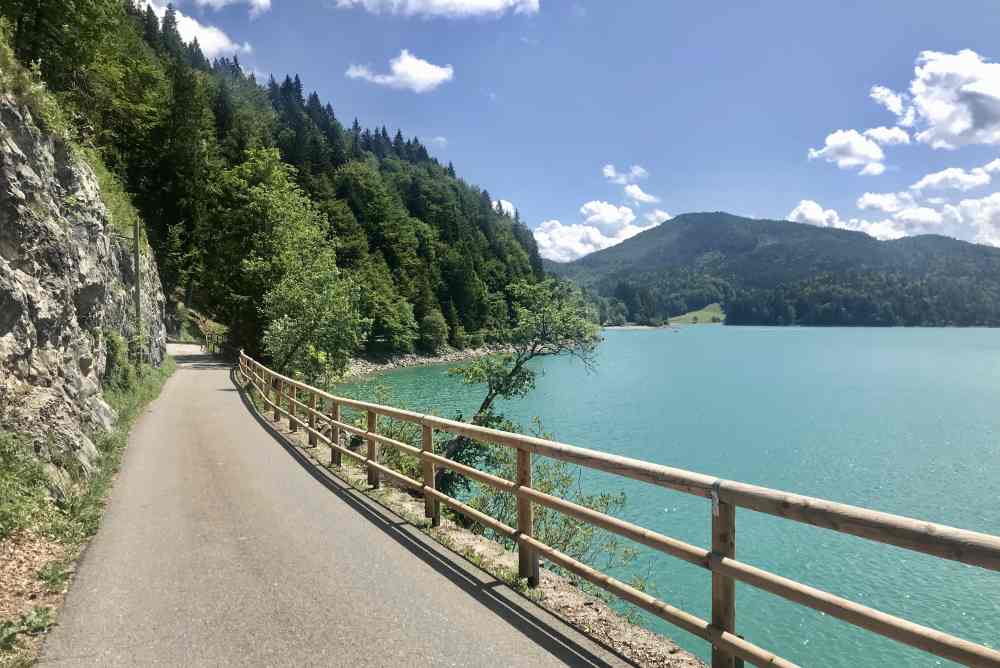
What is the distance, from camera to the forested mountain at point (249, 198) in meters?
25.2

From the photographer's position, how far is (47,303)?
9.04 meters

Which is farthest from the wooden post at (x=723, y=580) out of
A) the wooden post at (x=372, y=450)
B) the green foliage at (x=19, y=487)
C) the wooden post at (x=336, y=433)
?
the wooden post at (x=336, y=433)

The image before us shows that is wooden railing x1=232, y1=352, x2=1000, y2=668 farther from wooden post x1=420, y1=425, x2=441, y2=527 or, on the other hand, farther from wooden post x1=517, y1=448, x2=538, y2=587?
wooden post x1=420, y1=425, x2=441, y2=527

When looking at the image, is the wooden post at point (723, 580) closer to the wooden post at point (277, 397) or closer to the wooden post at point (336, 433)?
the wooden post at point (336, 433)

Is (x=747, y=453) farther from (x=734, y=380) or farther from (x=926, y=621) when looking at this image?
(x=734, y=380)

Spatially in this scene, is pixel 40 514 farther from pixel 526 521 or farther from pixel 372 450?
pixel 526 521

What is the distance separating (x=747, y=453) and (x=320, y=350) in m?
18.7

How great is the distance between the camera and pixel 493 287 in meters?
111

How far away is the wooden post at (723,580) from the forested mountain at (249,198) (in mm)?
14053

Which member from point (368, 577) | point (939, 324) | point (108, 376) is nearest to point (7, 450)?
point (368, 577)

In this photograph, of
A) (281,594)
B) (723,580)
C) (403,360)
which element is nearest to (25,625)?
(281,594)

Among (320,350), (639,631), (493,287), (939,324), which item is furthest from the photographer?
(939,324)

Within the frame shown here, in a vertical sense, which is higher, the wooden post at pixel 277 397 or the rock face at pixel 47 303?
the rock face at pixel 47 303

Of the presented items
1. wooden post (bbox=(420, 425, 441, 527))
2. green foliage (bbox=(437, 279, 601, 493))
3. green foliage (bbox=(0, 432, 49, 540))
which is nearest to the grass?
green foliage (bbox=(0, 432, 49, 540))
